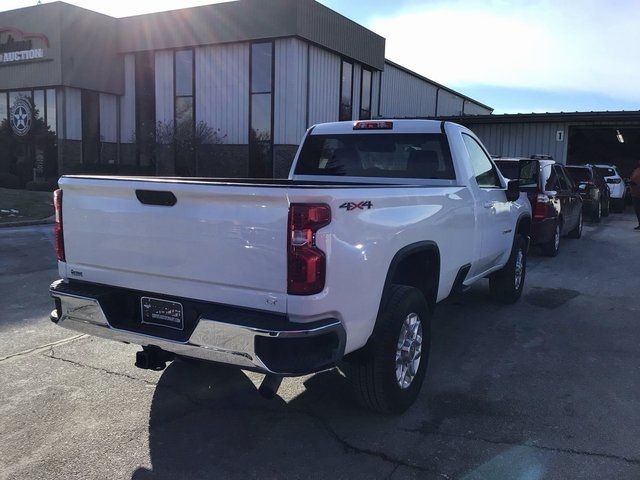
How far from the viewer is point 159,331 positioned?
3289 millimetres

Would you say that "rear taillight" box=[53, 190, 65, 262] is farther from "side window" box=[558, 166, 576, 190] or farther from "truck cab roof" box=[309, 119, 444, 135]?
"side window" box=[558, 166, 576, 190]

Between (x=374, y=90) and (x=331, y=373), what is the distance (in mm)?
23506

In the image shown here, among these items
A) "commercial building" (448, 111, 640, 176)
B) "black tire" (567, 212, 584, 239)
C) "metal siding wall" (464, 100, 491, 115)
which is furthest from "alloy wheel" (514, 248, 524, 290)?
"metal siding wall" (464, 100, 491, 115)

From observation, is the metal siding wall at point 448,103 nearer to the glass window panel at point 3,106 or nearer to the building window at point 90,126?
the building window at point 90,126

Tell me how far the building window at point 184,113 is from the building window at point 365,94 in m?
7.51

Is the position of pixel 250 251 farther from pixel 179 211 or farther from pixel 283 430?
pixel 283 430

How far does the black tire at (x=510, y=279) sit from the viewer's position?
6543 millimetres

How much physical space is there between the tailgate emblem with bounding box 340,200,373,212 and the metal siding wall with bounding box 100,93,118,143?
82.1ft

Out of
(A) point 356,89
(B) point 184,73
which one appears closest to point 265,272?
(B) point 184,73

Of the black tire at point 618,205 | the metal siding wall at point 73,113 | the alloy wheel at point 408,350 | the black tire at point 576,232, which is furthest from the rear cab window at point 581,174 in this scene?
the metal siding wall at point 73,113

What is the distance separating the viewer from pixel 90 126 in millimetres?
25094

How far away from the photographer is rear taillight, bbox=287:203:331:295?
2822mm

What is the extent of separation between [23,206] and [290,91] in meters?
9.92

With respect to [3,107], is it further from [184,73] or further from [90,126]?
[184,73]
